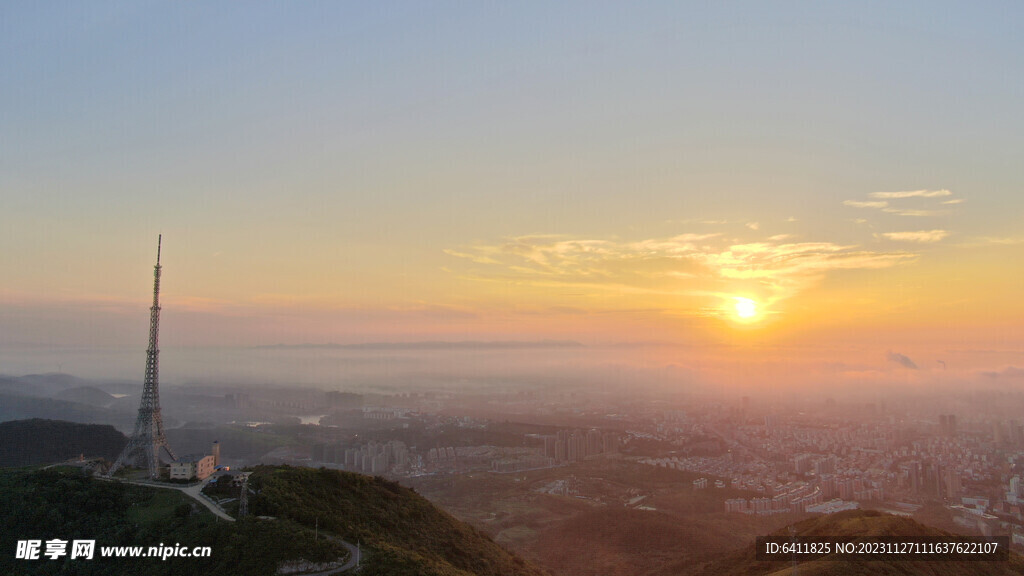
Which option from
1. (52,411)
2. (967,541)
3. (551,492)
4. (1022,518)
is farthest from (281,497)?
(52,411)

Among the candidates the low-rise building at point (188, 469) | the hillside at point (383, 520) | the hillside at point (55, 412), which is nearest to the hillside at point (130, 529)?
the hillside at point (383, 520)

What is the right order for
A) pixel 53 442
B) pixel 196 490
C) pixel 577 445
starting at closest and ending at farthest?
1. pixel 196 490
2. pixel 53 442
3. pixel 577 445

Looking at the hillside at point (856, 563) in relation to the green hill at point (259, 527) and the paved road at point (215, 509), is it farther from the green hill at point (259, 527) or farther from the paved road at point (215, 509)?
the paved road at point (215, 509)

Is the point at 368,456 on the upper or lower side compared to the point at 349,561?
lower

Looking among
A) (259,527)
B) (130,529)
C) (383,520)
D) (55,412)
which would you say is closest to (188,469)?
(130,529)

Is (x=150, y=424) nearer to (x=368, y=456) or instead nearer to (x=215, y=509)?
(x=215, y=509)
